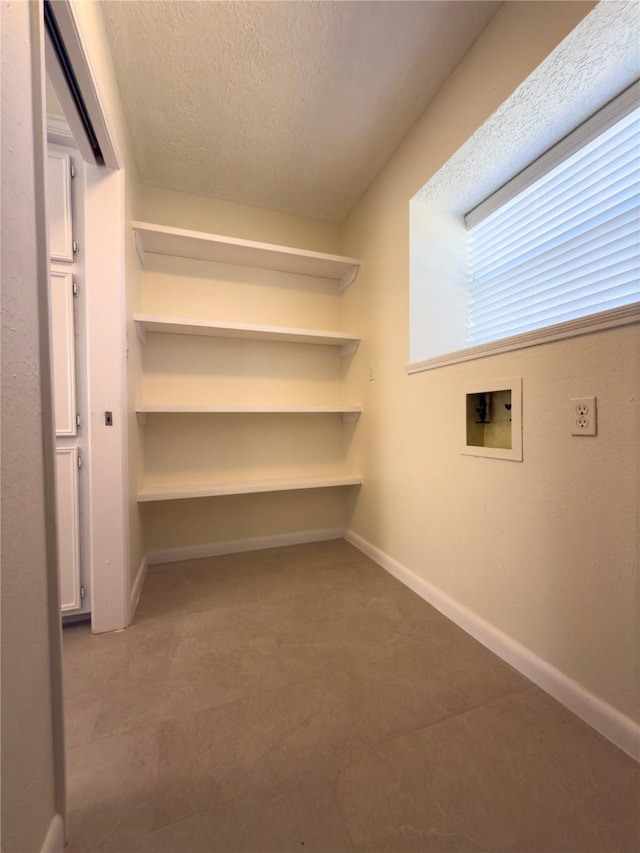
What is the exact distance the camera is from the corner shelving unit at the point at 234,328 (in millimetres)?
1831

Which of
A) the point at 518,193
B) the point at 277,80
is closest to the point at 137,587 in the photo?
the point at 277,80

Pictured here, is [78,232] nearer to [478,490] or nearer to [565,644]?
[478,490]

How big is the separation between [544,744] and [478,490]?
2.49 ft

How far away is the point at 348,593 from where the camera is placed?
169cm

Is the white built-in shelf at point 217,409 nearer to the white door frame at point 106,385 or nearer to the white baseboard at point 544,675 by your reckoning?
the white door frame at point 106,385

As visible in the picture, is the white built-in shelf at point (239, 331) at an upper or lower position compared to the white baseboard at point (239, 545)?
upper

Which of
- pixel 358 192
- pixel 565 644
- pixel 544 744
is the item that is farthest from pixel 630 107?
pixel 544 744

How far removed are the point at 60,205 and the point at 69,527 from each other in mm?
1385

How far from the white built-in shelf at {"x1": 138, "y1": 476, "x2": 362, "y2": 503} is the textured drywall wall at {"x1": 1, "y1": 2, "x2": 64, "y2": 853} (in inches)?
46.2

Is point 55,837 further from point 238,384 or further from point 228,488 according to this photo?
point 238,384

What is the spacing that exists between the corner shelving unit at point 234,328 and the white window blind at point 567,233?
878 millimetres

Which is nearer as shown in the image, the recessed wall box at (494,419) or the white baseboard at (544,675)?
the white baseboard at (544,675)

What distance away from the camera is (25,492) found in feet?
1.92

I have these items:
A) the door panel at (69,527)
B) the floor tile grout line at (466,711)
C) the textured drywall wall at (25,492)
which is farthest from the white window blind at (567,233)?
the door panel at (69,527)
